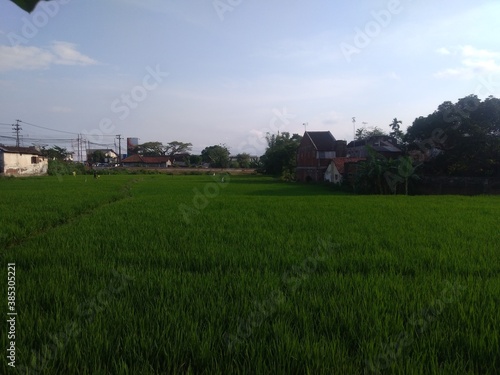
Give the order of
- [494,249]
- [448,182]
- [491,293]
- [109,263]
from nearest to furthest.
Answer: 1. [491,293]
2. [109,263]
3. [494,249]
4. [448,182]

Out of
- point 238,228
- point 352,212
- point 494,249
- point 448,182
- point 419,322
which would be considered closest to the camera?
point 419,322

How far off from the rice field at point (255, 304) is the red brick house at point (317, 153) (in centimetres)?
2920

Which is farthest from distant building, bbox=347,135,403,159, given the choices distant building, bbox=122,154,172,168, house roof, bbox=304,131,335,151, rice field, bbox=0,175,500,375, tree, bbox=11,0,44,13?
tree, bbox=11,0,44,13

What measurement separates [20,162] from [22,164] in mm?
480

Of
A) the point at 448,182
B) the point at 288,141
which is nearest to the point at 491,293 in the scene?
the point at 448,182

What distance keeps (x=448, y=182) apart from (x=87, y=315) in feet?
69.3

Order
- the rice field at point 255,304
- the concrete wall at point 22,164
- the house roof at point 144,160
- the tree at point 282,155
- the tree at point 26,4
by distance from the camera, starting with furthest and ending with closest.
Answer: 1. the house roof at point 144,160
2. the tree at point 282,155
3. the concrete wall at point 22,164
4. the rice field at point 255,304
5. the tree at point 26,4

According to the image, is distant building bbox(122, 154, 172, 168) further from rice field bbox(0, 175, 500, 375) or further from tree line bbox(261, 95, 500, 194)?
rice field bbox(0, 175, 500, 375)

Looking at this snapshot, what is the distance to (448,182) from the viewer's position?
785 inches

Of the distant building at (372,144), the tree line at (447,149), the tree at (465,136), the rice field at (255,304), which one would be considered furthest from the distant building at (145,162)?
the rice field at (255,304)

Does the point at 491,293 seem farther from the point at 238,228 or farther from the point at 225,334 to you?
the point at 238,228

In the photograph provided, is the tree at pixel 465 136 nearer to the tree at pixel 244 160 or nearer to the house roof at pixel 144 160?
the tree at pixel 244 160

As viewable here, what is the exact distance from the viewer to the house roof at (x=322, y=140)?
3650 centimetres

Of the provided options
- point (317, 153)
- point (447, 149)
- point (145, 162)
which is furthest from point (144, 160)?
point (447, 149)
